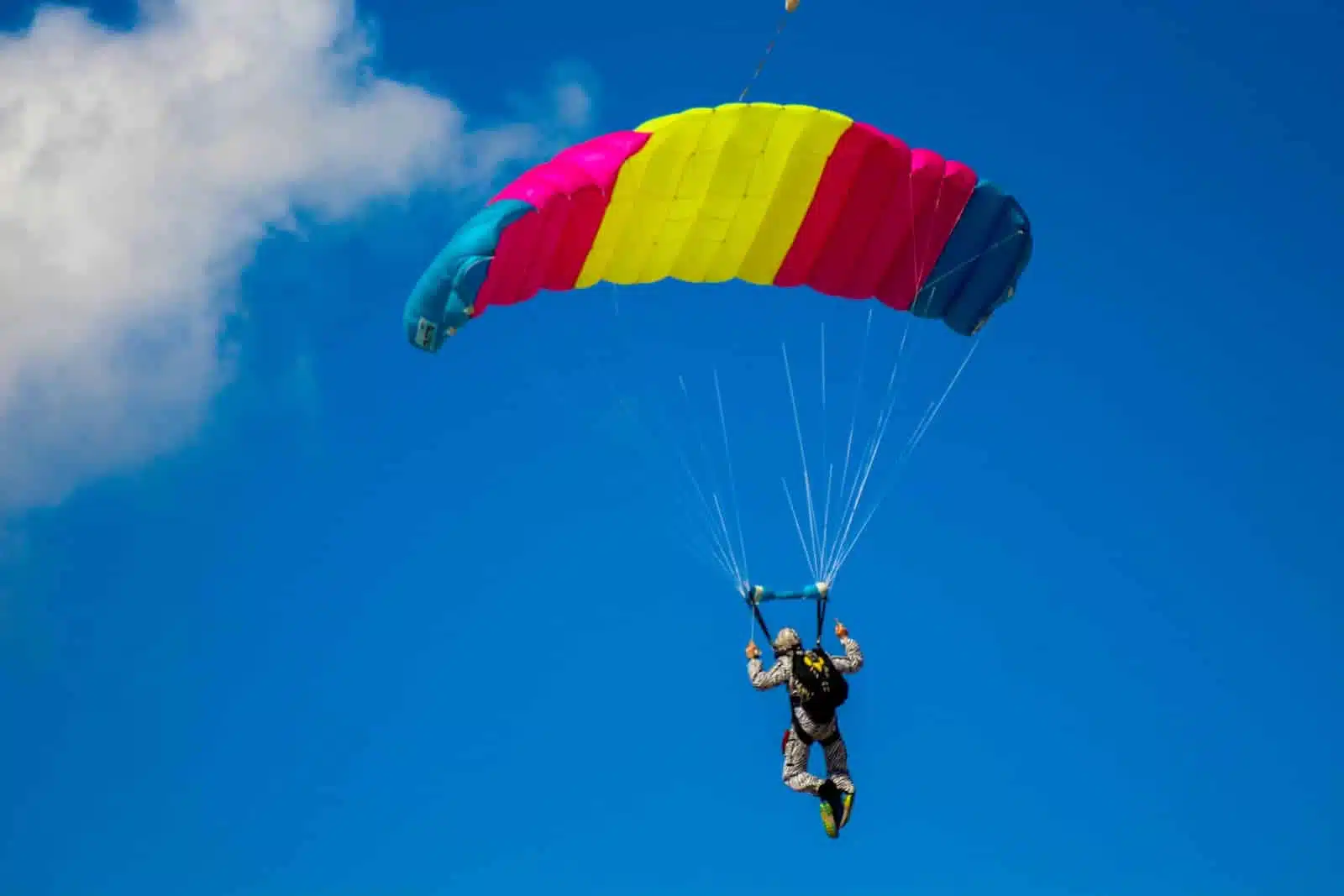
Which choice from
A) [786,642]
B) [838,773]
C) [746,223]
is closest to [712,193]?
[746,223]

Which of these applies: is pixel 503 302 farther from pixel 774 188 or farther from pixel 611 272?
pixel 774 188

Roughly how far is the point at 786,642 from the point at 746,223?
3.87 meters

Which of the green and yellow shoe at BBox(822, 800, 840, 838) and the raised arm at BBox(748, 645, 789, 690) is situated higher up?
the raised arm at BBox(748, 645, 789, 690)

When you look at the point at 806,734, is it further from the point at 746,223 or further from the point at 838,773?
the point at 746,223

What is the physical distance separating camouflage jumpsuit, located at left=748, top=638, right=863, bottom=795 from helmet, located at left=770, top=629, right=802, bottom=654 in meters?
0.07

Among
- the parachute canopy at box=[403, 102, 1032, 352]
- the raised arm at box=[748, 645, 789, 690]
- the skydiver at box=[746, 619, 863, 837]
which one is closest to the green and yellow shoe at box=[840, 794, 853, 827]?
the skydiver at box=[746, 619, 863, 837]

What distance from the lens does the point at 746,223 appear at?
743 inches

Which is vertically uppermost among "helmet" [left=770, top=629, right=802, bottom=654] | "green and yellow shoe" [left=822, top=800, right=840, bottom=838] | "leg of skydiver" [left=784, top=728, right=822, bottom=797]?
"helmet" [left=770, top=629, right=802, bottom=654]

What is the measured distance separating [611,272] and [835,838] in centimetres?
511

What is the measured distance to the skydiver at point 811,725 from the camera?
55.8 feet

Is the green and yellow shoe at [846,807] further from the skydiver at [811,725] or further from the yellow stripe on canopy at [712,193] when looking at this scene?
the yellow stripe on canopy at [712,193]

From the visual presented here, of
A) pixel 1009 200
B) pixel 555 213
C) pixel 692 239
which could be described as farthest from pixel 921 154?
pixel 555 213

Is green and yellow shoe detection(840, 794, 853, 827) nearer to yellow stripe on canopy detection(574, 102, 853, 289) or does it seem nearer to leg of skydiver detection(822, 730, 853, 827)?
leg of skydiver detection(822, 730, 853, 827)

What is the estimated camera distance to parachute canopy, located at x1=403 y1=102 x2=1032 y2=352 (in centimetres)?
1744
